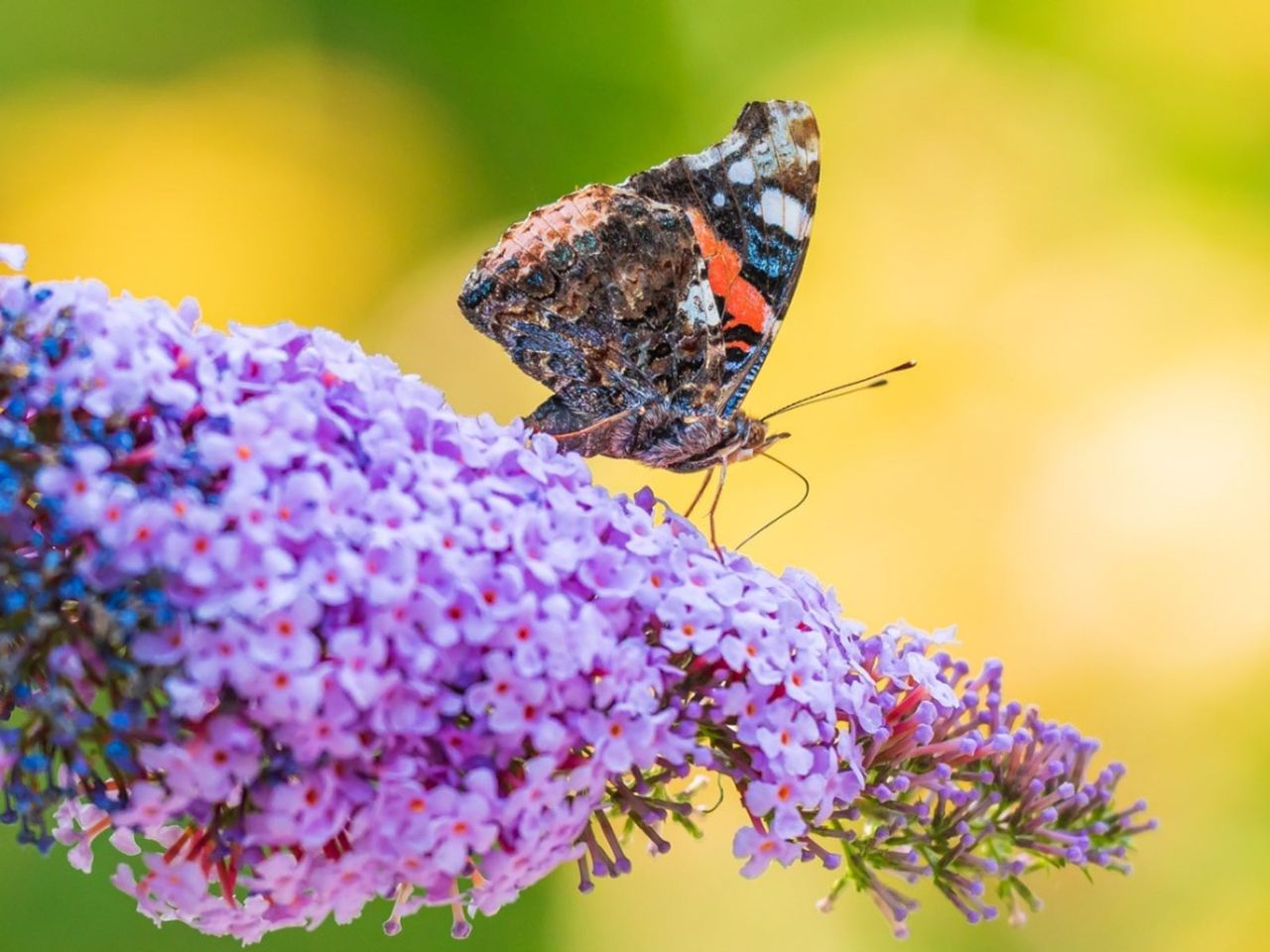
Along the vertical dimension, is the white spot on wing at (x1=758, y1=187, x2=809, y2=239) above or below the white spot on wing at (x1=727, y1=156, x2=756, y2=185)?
below

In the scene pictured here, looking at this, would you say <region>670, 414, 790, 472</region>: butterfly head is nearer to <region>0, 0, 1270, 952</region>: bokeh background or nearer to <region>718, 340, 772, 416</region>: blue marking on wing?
<region>718, 340, 772, 416</region>: blue marking on wing

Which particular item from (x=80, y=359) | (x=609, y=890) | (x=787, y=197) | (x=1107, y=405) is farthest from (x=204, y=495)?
(x=1107, y=405)

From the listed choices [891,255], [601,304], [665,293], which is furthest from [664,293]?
[891,255]

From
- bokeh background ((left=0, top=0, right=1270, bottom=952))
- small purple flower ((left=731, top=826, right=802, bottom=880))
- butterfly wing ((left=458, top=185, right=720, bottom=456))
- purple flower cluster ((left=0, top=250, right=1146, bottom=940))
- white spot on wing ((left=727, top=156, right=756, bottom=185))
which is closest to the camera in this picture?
purple flower cluster ((left=0, top=250, right=1146, bottom=940))

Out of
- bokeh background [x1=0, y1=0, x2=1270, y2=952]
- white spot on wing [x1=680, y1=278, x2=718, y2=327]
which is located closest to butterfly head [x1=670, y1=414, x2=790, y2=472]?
white spot on wing [x1=680, y1=278, x2=718, y2=327]

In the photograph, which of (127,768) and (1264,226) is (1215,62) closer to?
(1264,226)

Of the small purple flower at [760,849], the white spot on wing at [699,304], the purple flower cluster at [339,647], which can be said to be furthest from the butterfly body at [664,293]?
the small purple flower at [760,849]
